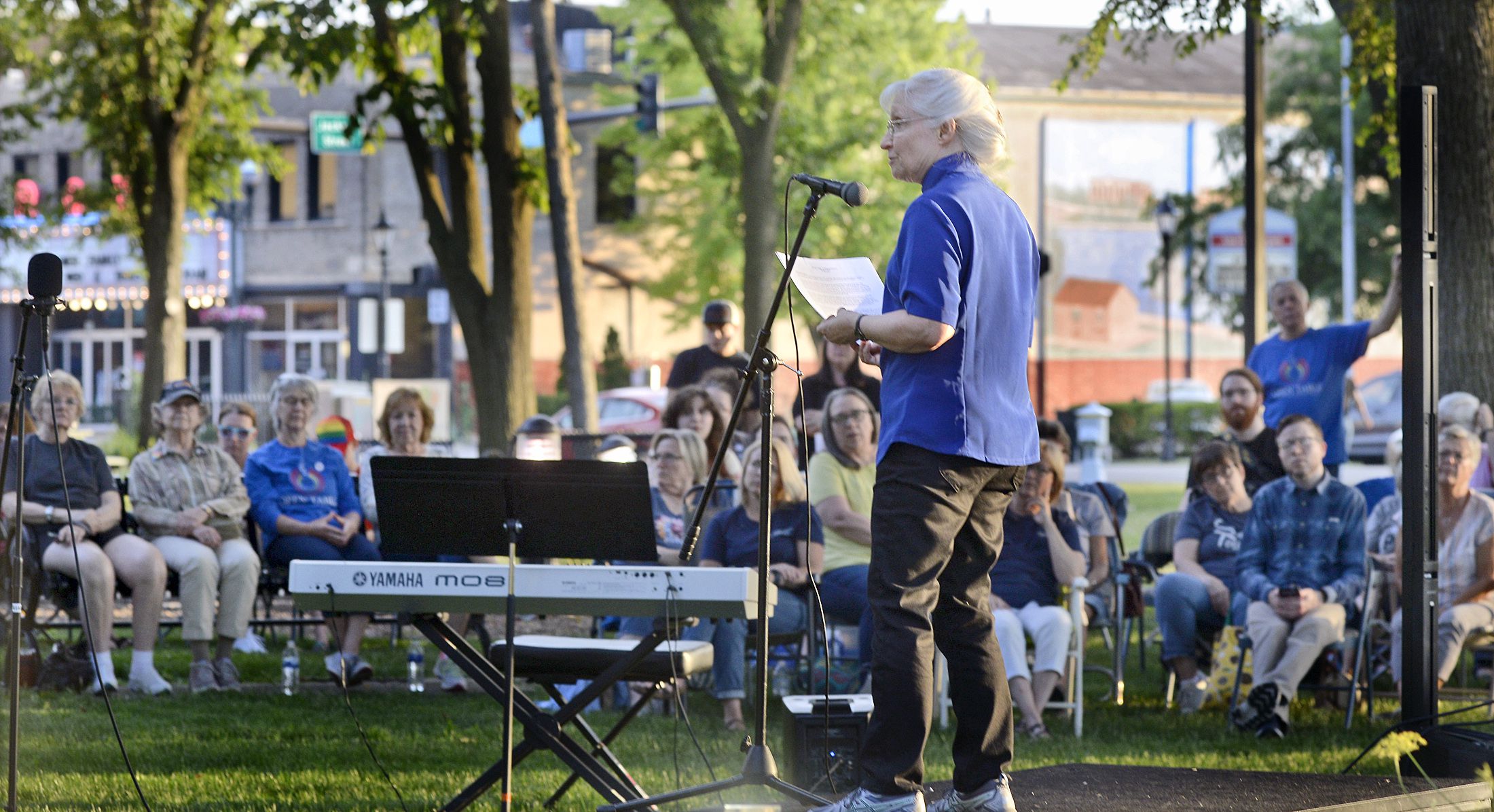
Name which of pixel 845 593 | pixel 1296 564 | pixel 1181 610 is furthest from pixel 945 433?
pixel 1181 610

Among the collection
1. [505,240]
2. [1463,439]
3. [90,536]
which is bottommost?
[90,536]

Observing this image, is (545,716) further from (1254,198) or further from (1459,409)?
(1254,198)

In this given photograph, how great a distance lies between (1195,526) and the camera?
8.27 meters

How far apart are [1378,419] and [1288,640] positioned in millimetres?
20718

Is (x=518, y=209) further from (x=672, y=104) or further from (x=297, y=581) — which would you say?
(x=297, y=581)

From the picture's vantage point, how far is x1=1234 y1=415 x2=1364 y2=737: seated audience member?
7.28m

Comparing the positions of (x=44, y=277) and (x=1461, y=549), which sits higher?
(x=44, y=277)

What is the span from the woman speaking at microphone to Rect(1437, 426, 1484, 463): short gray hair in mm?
3845

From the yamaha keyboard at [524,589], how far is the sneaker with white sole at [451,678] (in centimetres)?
366

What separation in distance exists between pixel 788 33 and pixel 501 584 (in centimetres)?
898

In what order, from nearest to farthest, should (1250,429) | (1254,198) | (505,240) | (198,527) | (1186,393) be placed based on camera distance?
1. (198,527)
2. (1250,429)
3. (1254,198)
4. (505,240)
5. (1186,393)

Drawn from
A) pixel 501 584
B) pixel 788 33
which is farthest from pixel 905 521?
pixel 788 33

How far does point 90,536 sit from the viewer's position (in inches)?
322

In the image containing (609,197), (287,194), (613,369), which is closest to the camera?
(613,369)
